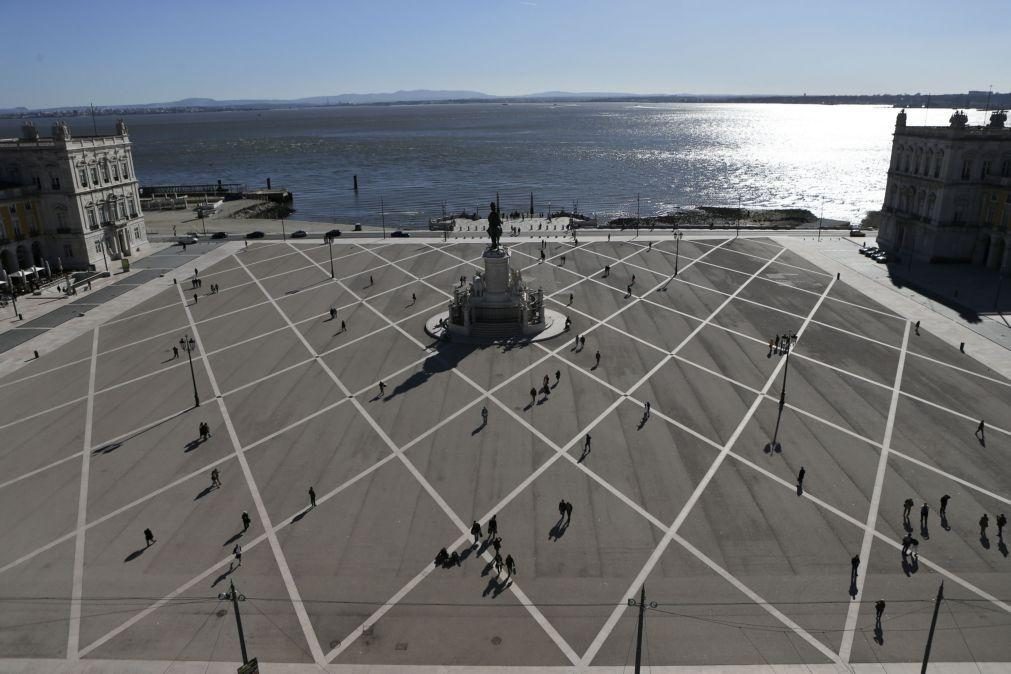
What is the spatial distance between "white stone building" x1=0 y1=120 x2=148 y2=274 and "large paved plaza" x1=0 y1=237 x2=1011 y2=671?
1817cm

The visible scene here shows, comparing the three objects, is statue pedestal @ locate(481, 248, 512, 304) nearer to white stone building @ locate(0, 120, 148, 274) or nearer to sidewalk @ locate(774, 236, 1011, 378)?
sidewalk @ locate(774, 236, 1011, 378)

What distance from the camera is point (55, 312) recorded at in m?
49.9

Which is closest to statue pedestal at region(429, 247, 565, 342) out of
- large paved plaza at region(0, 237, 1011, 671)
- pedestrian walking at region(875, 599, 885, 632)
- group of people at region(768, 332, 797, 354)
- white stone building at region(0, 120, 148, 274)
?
large paved plaza at region(0, 237, 1011, 671)

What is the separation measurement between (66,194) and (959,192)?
78.9 metres

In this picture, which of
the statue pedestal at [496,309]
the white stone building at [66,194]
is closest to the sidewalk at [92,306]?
the white stone building at [66,194]

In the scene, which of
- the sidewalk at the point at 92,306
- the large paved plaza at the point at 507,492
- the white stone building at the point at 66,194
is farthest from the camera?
the white stone building at the point at 66,194

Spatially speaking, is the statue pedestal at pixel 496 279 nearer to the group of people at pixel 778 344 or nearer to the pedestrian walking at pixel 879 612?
the group of people at pixel 778 344

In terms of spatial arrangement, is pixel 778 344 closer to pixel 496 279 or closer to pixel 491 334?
pixel 491 334

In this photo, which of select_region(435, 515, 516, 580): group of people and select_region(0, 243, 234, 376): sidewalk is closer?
select_region(435, 515, 516, 580): group of people

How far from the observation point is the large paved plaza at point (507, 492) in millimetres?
19781

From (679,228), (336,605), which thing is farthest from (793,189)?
(336,605)

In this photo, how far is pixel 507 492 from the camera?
87.6ft

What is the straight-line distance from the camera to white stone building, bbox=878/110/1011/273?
56.4 meters

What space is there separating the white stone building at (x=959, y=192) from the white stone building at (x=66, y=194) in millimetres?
75195
